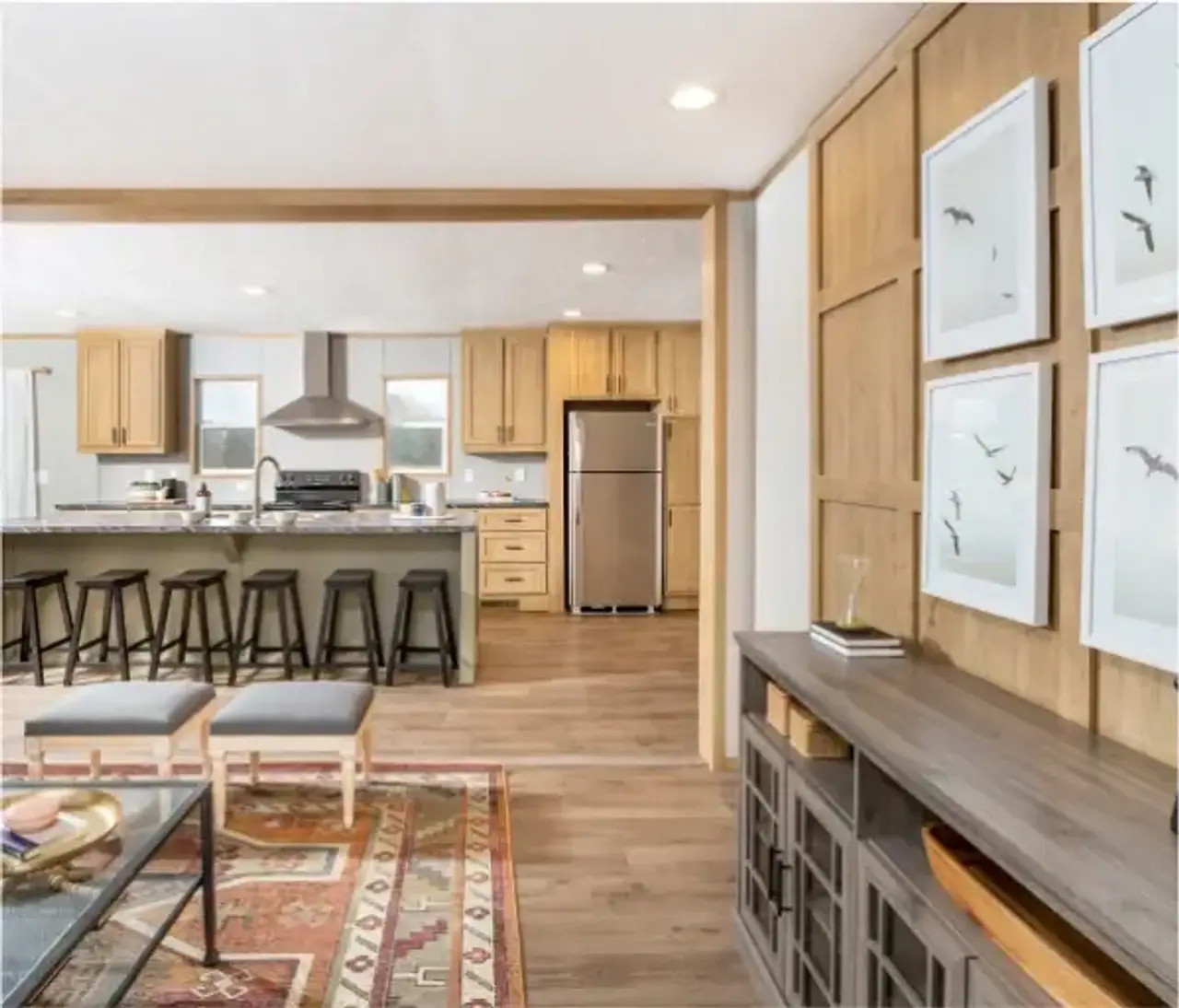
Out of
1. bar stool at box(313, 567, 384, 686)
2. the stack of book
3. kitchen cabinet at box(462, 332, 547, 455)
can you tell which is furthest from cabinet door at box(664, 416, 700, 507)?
the stack of book

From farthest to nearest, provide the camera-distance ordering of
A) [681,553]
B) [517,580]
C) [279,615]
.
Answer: [517,580], [681,553], [279,615]

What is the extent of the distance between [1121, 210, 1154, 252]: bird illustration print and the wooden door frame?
7.66ft

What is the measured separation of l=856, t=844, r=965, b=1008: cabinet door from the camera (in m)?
1.25

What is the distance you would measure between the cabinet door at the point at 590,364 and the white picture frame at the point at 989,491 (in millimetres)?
5561

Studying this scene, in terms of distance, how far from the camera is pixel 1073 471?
5.13 feet

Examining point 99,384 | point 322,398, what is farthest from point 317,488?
point 99,384

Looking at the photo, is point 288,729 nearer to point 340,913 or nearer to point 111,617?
point 340,913

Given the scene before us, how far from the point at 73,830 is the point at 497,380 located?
6.16 m

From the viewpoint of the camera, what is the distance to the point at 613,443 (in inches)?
288

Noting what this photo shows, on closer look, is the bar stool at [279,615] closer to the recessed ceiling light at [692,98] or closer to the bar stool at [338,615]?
the bar stool at [338,615]

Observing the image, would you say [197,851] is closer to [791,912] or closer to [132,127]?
[791,912]

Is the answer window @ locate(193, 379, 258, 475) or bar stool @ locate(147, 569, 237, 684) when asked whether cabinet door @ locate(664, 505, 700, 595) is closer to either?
bar stool @ locate(147, 569, 237, 684)

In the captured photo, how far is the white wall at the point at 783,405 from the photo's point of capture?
122 inches

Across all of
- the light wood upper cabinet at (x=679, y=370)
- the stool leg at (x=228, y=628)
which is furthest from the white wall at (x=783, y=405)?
the light wood upper cabinet at (x=679, y=370)
